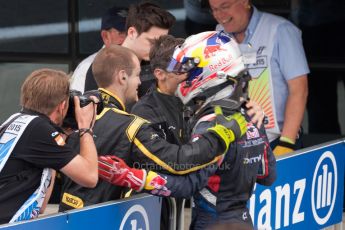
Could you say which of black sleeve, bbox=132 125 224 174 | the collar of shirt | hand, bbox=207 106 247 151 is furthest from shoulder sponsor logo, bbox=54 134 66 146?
the collar of shirt

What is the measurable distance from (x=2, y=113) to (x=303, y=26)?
8.07 feet

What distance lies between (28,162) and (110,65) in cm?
74

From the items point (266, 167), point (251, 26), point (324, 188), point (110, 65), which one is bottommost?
point (324, 188)

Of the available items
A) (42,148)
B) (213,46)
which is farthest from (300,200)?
(42,148)

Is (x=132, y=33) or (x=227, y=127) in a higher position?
(x=132, y=33)

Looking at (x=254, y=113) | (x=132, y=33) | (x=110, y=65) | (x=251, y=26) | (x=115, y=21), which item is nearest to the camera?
(x=254, y=113)

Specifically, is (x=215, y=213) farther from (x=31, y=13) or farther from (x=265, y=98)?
(x=31, y=13)

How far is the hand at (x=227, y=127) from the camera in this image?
4.55 metres

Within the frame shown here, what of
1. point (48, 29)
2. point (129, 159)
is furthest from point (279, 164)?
point (48, 29)

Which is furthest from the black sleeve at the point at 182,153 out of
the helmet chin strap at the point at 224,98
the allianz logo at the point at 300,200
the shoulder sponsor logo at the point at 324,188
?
the shoulder sponsor logo at the point at 324,188

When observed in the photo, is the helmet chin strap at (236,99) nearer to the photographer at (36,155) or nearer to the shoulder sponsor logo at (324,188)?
the photographer at (36,155)

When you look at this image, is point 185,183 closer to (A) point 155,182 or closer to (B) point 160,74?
(A) point 155,182

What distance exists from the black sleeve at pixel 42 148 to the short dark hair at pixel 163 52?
85 cm

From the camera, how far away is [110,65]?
4965 mm
